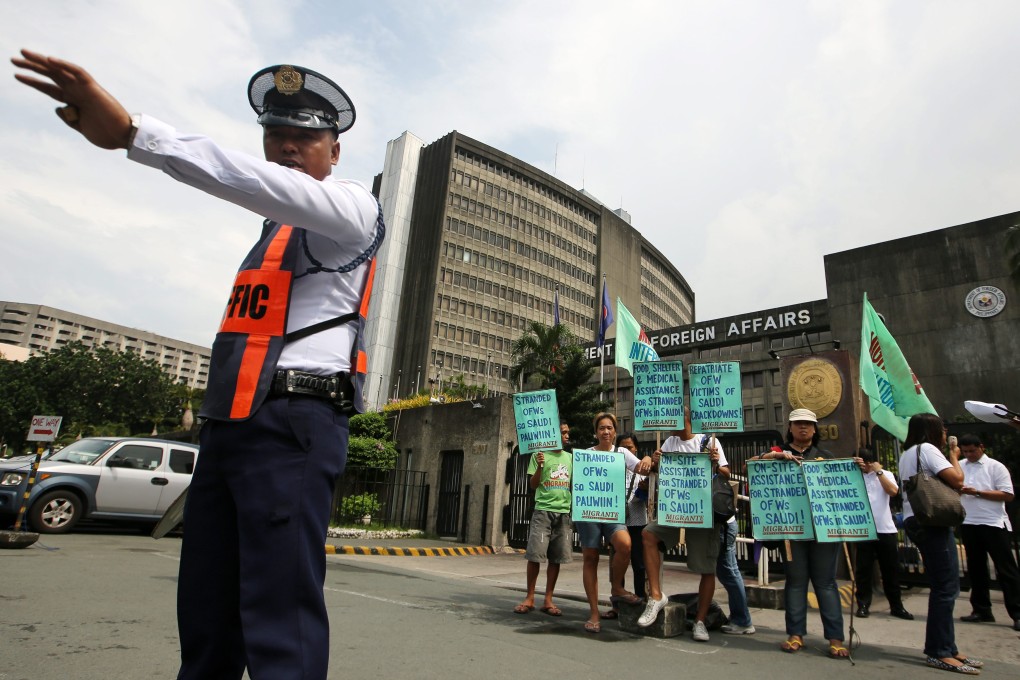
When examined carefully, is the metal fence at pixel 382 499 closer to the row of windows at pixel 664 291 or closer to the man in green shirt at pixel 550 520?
the man in green shirt at pixel 550 520

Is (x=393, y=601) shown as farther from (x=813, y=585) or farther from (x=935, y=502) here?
(x=935, y=502)

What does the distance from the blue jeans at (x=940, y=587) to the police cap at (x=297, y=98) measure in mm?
5214

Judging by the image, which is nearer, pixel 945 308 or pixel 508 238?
pixel 945 308

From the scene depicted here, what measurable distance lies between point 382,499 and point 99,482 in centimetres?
762

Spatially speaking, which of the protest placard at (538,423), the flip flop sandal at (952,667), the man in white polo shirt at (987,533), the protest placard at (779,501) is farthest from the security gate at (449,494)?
the flip flop sandal at (952,667)

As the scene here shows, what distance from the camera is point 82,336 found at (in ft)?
465

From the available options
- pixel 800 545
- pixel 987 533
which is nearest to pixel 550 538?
pixel 800 545

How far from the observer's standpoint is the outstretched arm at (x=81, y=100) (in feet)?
4.54

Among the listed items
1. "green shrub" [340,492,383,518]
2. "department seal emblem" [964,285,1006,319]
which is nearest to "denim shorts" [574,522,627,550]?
"green shrub" [340,492,383,518]

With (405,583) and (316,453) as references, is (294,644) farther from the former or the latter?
(405,583)

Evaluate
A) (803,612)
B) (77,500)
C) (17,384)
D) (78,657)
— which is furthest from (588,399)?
(17,384)

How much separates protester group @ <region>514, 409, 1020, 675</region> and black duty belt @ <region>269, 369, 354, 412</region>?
435 centimetres

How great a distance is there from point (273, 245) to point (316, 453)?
2.23 ft

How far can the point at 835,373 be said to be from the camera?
1041 cm
